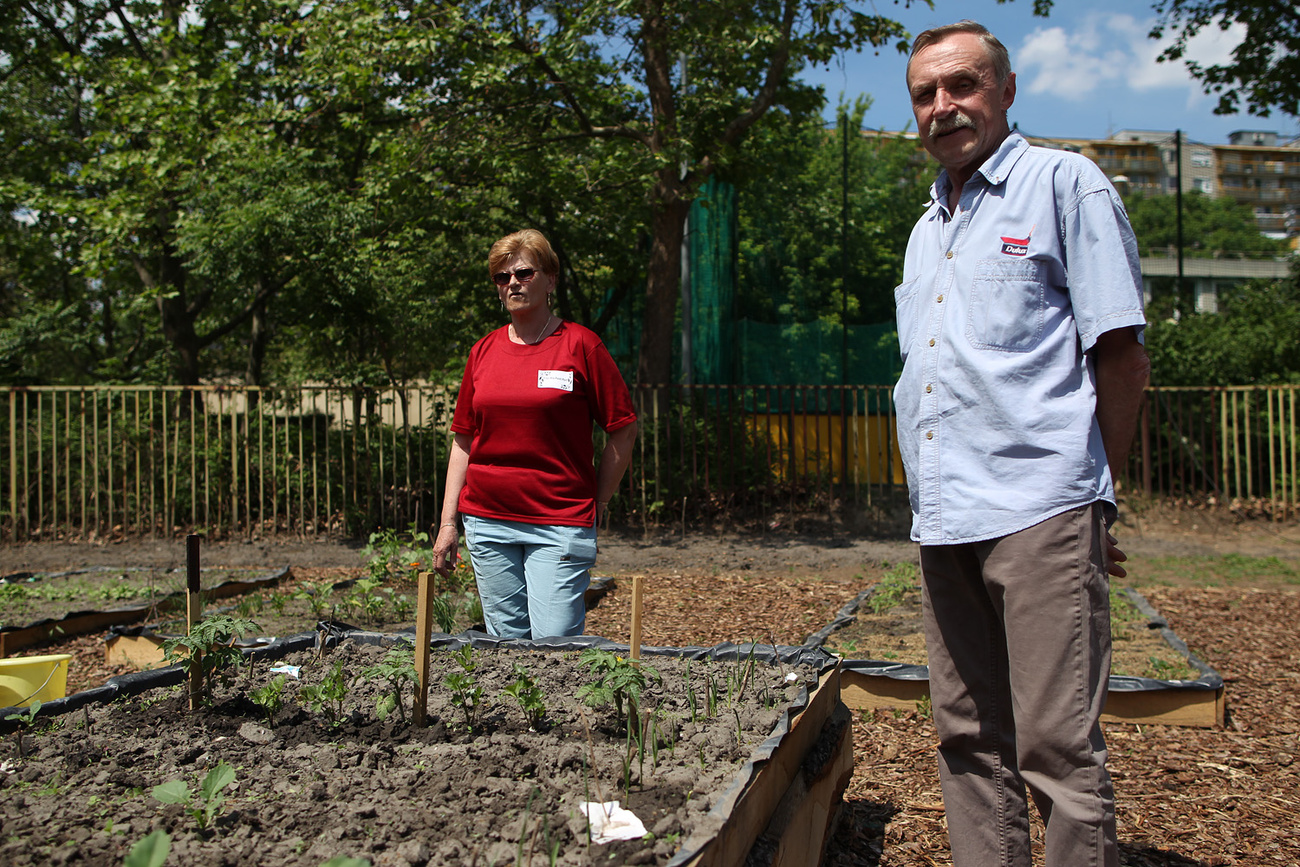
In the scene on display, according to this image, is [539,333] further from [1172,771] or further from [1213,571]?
[1213,571]

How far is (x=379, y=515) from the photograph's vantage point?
10125 mm

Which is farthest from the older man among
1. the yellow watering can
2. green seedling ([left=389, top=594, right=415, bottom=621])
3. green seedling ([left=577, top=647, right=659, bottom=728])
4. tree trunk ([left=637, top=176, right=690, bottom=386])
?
tree trunk ([left=637, top=176, right=690, bottom=386])

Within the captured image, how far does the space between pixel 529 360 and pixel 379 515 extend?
7.39 metres

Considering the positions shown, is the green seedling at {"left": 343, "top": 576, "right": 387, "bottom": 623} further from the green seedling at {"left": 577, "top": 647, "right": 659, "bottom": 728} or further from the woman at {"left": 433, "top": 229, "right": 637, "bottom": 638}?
the green seedling at {"left": 577, "top": 647, "right": 659, "bottom": 728}

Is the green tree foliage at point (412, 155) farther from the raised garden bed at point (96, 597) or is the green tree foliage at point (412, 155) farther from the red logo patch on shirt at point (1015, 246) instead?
the red logo patch on shirt at point (1015, 246)

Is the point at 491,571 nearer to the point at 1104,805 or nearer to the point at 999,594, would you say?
the point at 999,594

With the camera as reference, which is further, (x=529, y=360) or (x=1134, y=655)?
(x=1134, y=655)

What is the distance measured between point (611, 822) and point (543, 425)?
5.09 ft

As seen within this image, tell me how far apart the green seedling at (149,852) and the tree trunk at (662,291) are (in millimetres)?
9009

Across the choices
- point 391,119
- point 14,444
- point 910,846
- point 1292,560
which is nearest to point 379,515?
point 14,444

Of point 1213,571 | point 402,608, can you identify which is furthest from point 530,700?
point 1213,571

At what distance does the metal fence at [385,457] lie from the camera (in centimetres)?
1003

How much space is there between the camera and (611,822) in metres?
1.86

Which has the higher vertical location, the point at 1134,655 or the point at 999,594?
the point at 999,594
